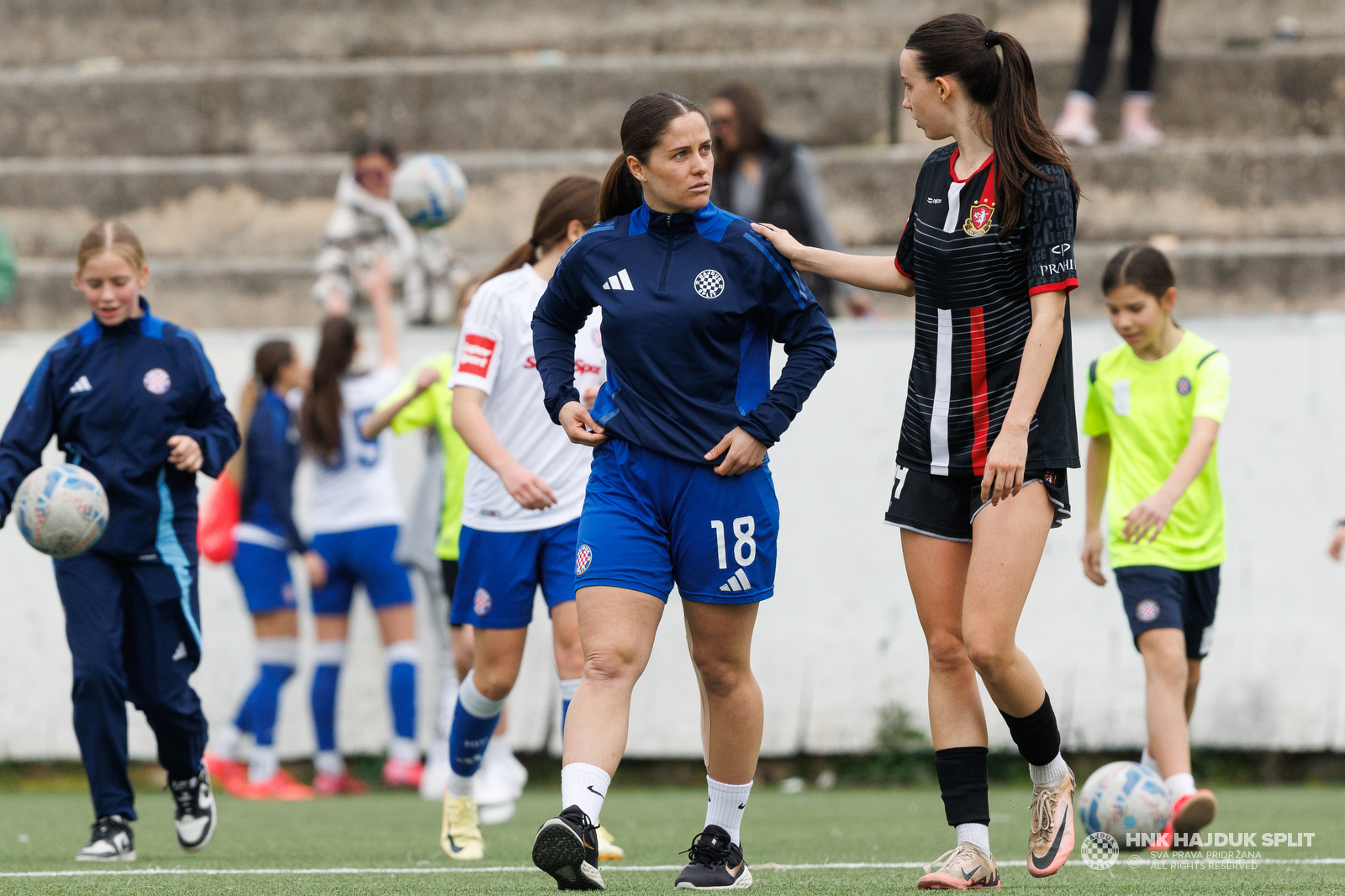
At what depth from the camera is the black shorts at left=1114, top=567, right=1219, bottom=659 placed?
6.01 m

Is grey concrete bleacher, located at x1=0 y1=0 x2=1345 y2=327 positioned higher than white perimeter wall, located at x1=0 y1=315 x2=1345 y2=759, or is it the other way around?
grey concrete bleacher, located at x1=0 y1=0 x2=1345 y2=327

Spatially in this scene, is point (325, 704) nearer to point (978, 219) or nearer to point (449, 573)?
point (449, 573)

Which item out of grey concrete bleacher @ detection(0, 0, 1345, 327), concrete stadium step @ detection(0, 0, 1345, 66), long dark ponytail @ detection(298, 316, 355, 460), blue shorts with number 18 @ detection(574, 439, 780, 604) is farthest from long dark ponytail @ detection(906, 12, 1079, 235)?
concrete stadium step @ detection(0, 0, 1345, 66)

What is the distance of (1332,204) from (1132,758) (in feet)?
17.9

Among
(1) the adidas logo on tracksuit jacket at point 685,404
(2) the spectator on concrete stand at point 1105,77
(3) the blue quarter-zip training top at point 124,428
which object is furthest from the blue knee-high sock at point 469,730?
(2) the spectator on concrete stand at point 1105,77

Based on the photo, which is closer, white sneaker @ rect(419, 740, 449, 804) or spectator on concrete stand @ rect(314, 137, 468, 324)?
white sneaker @ rect(419, 740, 449, 804)

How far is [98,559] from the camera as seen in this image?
5637 millimetres

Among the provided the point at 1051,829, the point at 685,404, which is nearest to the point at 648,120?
the point at 685,404

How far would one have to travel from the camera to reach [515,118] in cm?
1299

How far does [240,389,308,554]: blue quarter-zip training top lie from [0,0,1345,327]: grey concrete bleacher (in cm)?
277

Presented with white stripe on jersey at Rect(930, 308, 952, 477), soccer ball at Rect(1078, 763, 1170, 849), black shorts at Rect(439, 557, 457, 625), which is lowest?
soccer ball at Rect(1078, 763, 1170, 849)

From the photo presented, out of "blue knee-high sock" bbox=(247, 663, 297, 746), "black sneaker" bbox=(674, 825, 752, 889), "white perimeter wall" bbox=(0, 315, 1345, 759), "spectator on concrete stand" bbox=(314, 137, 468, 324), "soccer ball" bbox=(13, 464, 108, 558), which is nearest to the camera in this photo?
"black sneaker" bbox=(674, 825, 752, 889)

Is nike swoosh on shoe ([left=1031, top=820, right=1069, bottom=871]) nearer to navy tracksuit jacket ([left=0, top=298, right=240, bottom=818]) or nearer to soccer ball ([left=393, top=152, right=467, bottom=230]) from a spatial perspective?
navy tracksuit jacket ([left=0, top=298, right=240, bottom=818])

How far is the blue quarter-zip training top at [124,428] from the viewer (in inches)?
222
